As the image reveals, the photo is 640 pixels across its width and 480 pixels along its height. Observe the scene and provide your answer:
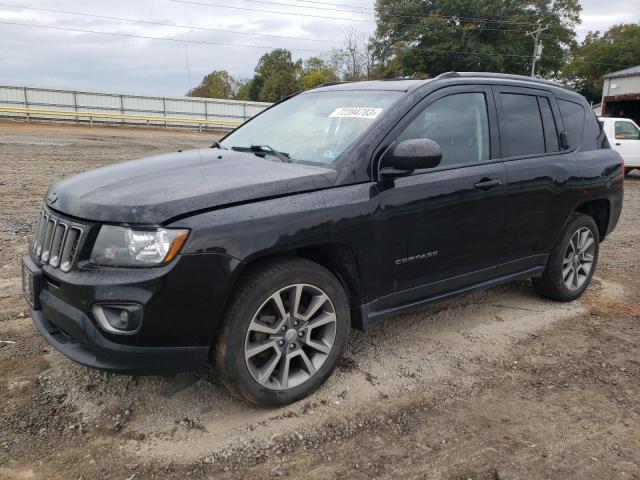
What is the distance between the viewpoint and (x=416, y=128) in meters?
3.44

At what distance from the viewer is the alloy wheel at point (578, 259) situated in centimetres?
468

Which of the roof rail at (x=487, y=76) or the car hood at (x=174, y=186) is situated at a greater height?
the roof rail at (x=487, y=76)

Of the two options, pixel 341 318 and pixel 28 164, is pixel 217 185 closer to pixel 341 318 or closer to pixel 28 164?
pixel 341 318

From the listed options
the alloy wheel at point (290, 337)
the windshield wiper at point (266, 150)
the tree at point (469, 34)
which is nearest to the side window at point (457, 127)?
the windshield wiper at point (266, 150)

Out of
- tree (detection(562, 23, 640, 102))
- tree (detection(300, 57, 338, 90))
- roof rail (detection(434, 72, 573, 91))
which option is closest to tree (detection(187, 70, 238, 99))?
tree (detection(300, 57, 338, 90))

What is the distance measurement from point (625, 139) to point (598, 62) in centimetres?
4799

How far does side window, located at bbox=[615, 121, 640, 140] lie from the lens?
579 inches

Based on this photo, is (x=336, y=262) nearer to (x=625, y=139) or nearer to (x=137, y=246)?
(x=137, y=246)

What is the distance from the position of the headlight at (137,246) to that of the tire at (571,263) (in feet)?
11.0

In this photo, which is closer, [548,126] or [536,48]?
[548,126]

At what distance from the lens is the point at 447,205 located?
3.47m

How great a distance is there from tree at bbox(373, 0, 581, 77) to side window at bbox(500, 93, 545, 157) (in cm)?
3920

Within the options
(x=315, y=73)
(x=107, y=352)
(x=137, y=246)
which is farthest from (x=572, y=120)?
(x=315, y=73)

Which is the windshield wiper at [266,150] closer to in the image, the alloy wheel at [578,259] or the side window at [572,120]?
the side window at [572,120]
